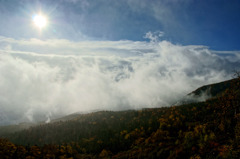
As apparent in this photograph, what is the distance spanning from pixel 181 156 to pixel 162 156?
1969cm

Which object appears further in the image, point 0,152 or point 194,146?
point 194,146

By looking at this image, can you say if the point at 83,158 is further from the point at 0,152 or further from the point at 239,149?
the point at 239,149

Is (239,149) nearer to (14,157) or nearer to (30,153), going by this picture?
(14,157)

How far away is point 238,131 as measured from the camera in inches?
1385

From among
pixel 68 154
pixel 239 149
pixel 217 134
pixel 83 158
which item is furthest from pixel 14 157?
pixel 217 134

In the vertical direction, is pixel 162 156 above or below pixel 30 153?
below

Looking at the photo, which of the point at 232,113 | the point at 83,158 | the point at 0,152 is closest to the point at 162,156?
the point at 83,158

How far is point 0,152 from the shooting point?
10144cm

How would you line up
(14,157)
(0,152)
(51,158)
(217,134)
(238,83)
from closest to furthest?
(238,83), (0,152), (14,157), (217,134), (51,158)

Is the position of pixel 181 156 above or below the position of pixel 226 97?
below

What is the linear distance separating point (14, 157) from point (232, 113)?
135m

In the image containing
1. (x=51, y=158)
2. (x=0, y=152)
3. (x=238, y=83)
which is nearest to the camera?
(x=238, y=83)

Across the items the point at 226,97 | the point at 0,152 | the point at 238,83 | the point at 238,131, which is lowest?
the point at 0,152

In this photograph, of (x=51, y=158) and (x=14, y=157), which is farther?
(x=51, y=158)
